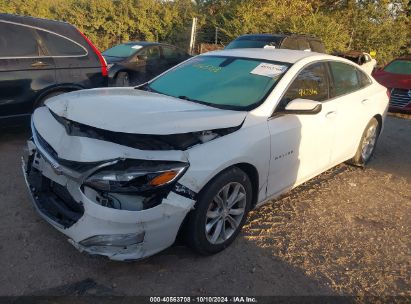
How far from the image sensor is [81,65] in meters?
5.95

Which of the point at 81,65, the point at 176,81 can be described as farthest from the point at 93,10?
the point at 176,81

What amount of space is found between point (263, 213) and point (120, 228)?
182 cm

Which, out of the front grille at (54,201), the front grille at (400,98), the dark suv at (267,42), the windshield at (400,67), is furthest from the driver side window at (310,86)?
the windshield at (400,67)

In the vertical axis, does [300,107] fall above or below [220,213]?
above

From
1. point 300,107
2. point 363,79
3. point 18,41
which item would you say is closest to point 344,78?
point 363,79

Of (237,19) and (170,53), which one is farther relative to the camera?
(237,19)

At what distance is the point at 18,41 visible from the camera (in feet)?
17.8

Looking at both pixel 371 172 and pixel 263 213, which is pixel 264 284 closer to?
pixel 263 213

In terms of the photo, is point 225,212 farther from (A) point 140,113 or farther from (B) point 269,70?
(B) point 269,70

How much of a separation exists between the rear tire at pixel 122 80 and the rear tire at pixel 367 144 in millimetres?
6315

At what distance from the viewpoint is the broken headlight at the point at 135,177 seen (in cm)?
267

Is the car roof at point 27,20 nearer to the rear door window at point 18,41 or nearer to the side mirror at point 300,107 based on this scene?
the rear door window at point 18,41

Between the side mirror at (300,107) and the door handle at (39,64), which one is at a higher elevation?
the side mirror at (300,107)

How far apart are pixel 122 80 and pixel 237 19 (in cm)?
1108
